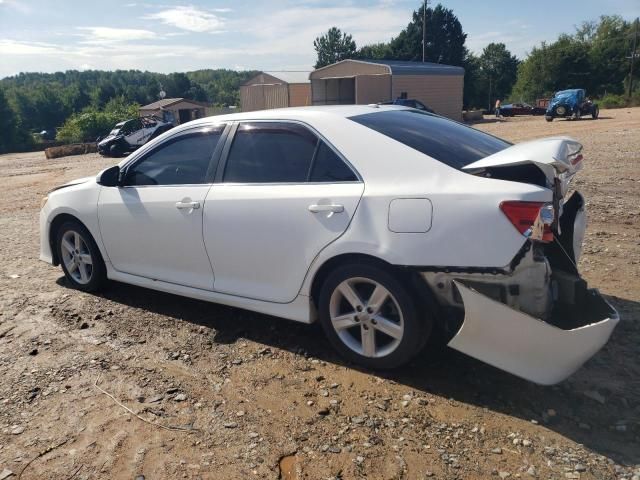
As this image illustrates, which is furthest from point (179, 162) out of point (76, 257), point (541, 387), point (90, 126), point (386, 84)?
point (90, 126)

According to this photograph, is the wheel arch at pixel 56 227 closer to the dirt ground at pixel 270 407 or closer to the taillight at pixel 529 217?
the dirt ground at pixel 270 407

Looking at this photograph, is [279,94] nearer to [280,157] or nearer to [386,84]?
[386,84]

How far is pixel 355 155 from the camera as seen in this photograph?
3.45 metres

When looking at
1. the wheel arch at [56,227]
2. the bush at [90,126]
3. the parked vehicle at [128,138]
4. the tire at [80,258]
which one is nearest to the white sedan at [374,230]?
the tire at [80,258]

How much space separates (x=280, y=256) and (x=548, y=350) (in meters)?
1.72

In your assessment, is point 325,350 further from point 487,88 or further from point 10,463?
point 487,88

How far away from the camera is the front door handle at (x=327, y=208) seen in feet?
11.0

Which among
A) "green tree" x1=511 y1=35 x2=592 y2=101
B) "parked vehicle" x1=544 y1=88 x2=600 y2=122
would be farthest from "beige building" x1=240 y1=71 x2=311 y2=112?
"green tree" x1=511 y1=35 x2=592 y2=101

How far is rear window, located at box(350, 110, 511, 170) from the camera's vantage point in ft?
11.1

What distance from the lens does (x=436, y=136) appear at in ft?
12.0

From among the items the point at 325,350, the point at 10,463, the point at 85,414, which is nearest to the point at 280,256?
the point at 325,350

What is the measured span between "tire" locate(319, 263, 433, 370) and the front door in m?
1.09

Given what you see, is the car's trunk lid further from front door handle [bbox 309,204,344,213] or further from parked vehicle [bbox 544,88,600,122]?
parked vehicle [bbox 544,88,600,122]

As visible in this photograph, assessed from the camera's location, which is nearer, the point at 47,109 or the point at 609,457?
the point at 609,457
